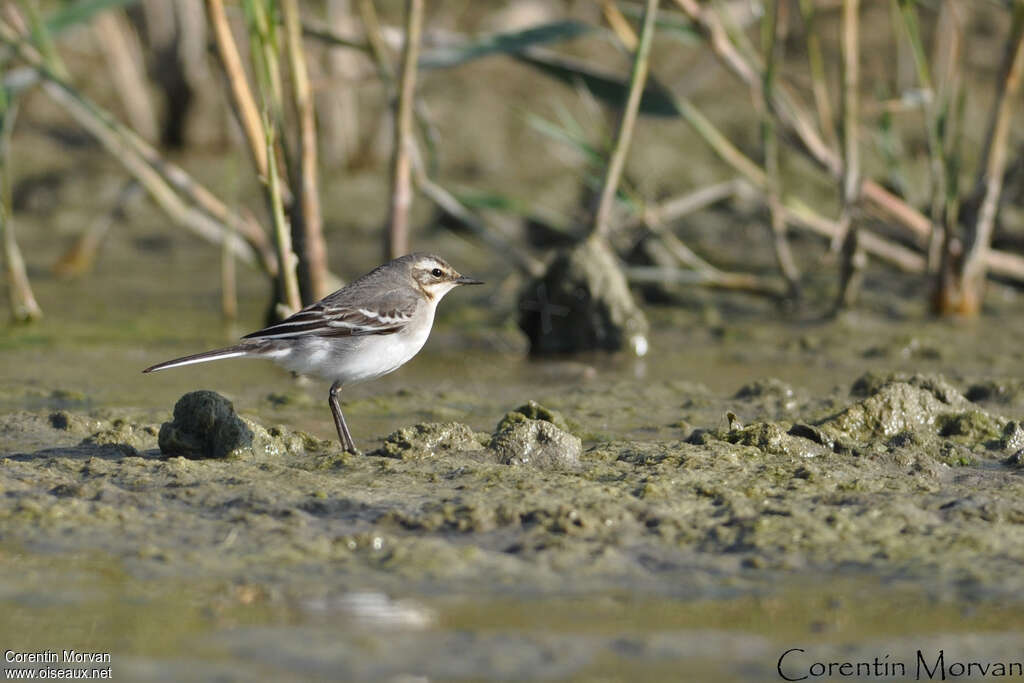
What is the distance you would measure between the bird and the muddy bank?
1.22 feet

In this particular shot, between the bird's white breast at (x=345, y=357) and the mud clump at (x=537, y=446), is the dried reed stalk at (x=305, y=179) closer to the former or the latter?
the bird's white breast at (x=345, y=357)

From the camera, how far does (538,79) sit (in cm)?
1504

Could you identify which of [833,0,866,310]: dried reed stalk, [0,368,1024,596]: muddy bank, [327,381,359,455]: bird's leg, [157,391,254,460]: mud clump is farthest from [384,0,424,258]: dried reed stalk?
[833,0,866,310]: dried reed stalk

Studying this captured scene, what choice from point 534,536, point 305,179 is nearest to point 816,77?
point 305,179

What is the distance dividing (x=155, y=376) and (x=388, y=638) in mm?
4711

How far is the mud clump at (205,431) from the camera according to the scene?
19.6 ft

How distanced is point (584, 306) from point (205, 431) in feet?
12.0

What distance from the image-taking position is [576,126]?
29.3 ft

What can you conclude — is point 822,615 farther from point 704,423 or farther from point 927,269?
point 927,269

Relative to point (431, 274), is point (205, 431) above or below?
below

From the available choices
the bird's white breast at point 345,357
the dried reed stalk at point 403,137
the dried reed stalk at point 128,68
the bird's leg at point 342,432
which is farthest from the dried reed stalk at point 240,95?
the dried reed stalk at point 128,68

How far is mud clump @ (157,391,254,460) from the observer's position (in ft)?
19.6

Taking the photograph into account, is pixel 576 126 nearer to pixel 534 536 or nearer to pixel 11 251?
pixel 11 251

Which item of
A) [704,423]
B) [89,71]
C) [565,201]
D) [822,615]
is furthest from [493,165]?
[822,615]
